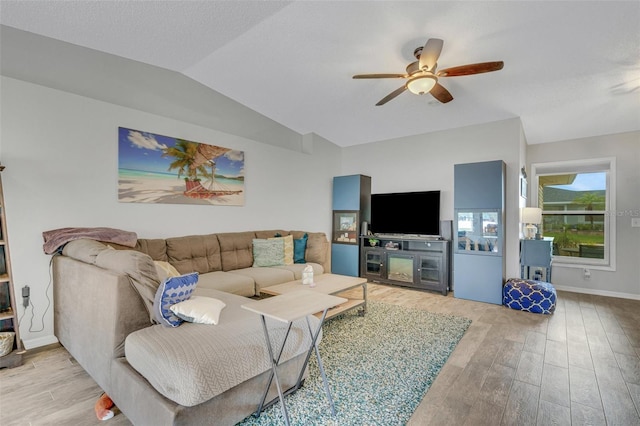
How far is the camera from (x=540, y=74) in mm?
3115

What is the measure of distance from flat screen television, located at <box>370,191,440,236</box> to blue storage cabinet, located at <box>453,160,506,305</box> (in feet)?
1.49

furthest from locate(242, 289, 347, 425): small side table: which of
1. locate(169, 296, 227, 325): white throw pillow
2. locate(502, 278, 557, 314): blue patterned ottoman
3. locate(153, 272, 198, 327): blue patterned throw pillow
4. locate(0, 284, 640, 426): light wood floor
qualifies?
locate(502, 278, 557, 314): blue patterned ottoman

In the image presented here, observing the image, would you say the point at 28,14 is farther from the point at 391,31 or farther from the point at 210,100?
the point at 391,31

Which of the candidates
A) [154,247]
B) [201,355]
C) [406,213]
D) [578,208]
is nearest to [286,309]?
[201,355]

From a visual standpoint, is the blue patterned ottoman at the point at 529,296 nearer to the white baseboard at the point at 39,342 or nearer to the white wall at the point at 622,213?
the white wall at the point at 622,213

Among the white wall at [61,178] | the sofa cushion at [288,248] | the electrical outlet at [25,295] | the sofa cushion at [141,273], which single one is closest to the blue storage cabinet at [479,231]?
the sofa cushion at [288,248]

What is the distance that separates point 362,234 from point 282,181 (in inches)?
69.6

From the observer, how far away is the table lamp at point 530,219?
414 cm

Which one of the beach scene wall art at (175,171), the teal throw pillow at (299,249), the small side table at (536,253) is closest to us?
the beach scene wall art at (175,171)

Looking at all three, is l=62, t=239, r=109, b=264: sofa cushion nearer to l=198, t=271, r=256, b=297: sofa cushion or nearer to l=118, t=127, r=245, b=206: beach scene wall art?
l=118, t=127, r=245, b=206: beach scene wall art

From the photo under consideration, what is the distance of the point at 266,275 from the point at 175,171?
1745mm

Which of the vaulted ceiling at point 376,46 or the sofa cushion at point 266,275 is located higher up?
the vaulted ceiling at point 376,46

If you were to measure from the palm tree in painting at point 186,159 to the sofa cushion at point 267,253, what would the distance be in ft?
3.99

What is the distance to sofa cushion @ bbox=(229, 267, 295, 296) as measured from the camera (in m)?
3.46
